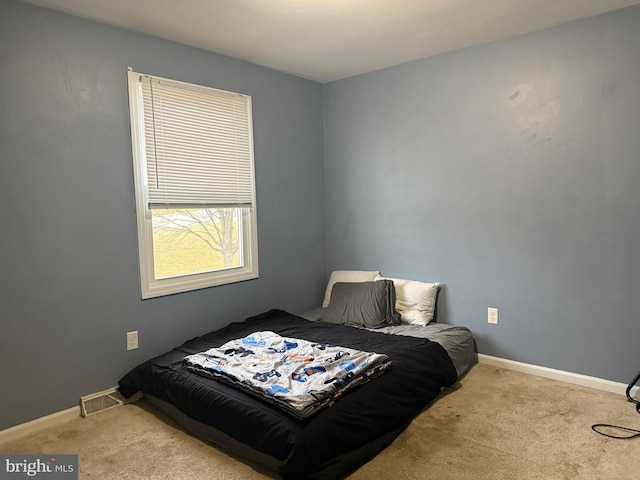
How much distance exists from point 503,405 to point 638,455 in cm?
70

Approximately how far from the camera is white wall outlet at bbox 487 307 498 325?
3.32 m

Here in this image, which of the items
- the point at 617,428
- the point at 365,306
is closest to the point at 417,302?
the point at 365,306

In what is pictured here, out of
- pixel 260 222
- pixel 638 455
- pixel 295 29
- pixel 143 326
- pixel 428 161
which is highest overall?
pixel 295 29

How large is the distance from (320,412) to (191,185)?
1916mm

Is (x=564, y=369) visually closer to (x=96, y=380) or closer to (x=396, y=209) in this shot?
(x=396, y=209)

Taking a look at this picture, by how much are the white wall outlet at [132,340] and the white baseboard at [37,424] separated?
453 millimetres

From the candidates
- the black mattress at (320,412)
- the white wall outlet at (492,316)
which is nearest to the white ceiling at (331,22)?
the white wall outlet at (492,316)

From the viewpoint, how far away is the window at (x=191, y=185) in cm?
298

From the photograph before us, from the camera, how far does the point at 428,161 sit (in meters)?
3.61

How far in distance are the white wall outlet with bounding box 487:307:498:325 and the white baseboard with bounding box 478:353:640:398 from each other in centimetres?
27

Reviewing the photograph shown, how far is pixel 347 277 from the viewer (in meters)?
4.03

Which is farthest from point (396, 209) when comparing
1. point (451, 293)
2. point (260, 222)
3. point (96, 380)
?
point (96, 380)

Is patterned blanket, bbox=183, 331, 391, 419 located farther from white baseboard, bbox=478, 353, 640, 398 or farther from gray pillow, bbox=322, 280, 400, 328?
white baseboard, bbox=478, 353, 640, 398

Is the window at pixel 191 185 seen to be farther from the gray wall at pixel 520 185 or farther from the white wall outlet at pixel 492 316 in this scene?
the white wall outlet at pixel 492 316
